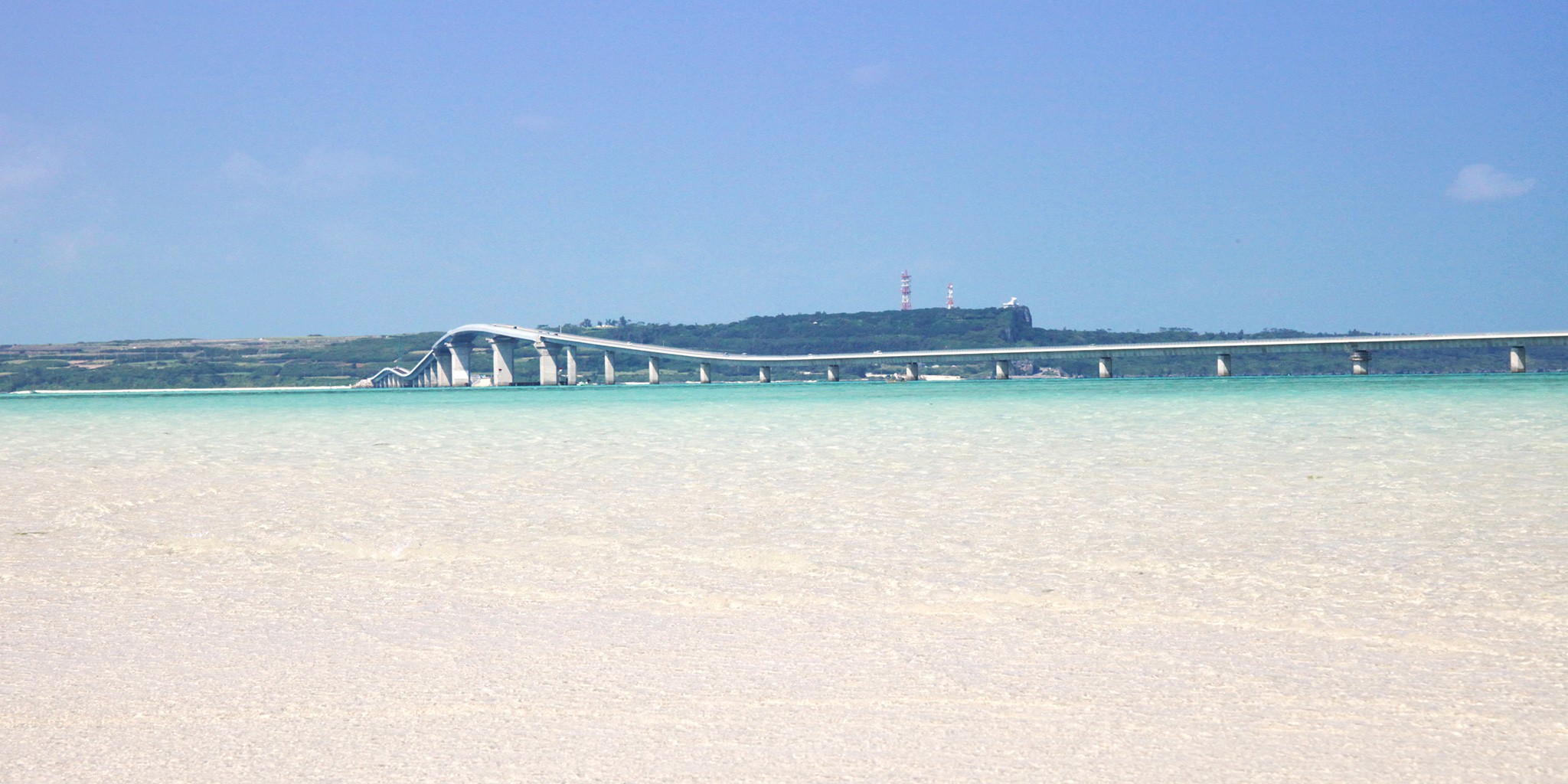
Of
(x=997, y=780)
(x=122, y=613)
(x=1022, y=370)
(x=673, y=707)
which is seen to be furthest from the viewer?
(x=1022, y=370)

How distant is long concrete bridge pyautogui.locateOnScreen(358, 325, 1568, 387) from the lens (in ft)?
292

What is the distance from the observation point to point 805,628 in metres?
4.23

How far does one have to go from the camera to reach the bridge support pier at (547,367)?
108m

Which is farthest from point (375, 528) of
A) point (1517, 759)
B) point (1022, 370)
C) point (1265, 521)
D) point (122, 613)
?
point (1022, 370)

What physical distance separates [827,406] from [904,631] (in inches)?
1079

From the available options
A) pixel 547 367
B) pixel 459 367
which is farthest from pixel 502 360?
pixel 459 367

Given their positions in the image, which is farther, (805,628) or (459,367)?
(459,367)

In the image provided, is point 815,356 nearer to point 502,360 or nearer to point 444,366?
point 502,360

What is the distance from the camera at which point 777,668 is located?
3631mm

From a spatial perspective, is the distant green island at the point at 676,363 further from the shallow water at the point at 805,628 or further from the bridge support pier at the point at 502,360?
the shallow water at the point at 805,628

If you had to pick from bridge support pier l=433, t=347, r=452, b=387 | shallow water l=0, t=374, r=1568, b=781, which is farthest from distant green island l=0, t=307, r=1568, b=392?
shallow water l=0, t=374, r=1568, b=781

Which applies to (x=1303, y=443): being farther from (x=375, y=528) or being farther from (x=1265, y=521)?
(x=375, y=528)

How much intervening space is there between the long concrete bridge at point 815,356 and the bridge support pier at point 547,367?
0.22 ft

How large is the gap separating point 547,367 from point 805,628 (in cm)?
10679
